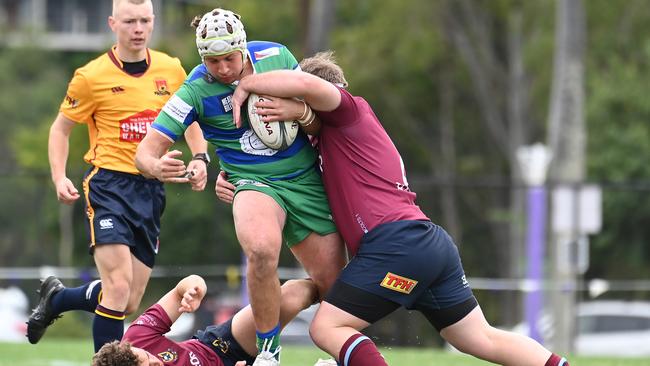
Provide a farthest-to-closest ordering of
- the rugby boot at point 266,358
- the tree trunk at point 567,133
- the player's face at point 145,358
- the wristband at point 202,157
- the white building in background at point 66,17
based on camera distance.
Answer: the white building in background at point 66,17
the tree trunk at point 567,133
the wristband at point 202,157
the rugby boot at point 266,358
the player's face at point 145,358

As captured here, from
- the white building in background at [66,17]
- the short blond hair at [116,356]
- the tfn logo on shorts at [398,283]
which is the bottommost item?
the white building in background at [66,17]

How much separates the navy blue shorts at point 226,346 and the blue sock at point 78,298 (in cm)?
106

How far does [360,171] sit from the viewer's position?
6.44 m

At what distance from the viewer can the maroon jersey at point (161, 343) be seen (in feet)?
21.2

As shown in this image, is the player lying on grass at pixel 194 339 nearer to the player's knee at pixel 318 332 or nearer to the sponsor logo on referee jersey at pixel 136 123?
the player's knee at pixel 318 332

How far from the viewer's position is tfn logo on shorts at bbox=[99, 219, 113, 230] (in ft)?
24.9

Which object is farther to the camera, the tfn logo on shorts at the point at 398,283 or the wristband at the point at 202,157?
the wristband at the point at 202,157

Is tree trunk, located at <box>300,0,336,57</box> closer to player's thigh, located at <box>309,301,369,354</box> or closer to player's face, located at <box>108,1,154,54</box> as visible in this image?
player's face, located at <box>108,1,154,54</box>

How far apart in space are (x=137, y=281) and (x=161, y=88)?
1192mm

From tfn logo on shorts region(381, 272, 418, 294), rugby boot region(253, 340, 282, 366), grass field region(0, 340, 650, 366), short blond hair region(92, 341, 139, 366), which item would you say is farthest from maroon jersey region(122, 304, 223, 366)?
grass field region(0, 340, 650, 366)

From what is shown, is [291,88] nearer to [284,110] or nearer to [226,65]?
[284,110]

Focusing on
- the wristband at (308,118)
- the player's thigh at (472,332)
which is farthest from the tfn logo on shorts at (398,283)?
the wristband at (308,118)

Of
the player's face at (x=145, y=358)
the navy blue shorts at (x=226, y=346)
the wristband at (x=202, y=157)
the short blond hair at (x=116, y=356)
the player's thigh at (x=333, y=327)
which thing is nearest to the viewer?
the short blond hair at (x=116, y=356)

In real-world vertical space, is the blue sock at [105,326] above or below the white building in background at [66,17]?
above
